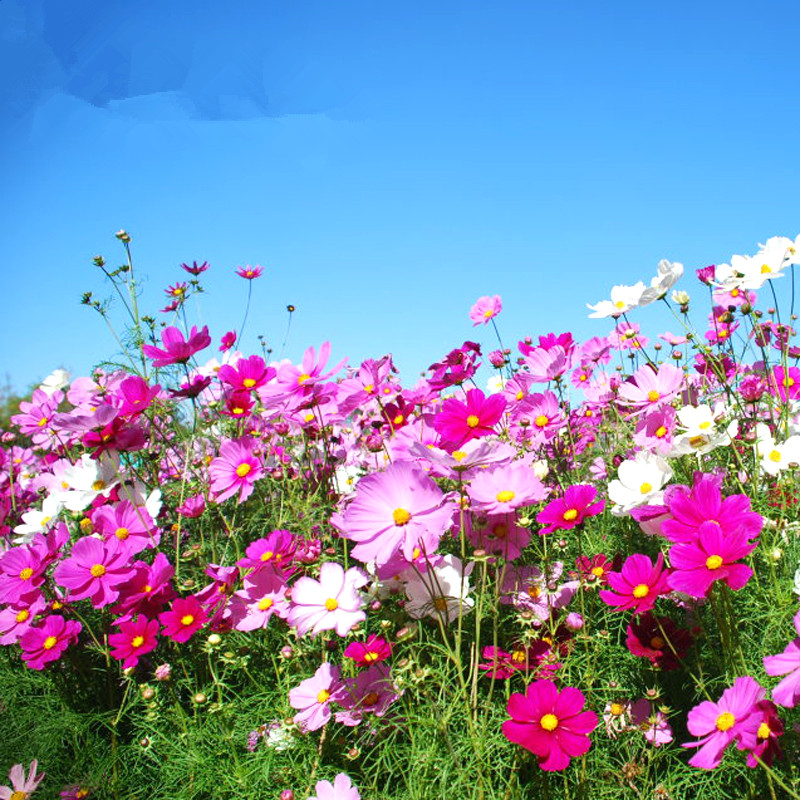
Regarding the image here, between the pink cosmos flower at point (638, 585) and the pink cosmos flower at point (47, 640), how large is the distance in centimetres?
125

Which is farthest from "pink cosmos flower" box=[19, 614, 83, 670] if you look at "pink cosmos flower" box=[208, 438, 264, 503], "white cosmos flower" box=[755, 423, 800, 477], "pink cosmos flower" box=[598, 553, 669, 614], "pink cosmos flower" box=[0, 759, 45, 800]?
"white cosmos flower" box=[755, 423, 800, 477]

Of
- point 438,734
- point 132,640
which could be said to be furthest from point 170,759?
point 438,734

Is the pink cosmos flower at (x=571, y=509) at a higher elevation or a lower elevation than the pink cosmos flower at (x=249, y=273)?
lower

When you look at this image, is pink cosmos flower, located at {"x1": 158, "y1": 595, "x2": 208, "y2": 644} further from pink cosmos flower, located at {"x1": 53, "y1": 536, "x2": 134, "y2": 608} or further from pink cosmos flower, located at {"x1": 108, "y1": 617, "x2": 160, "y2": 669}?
pink cosmos flower, located at {"x1": 53, "y1": 536, "x2": 134, "y2": 608}

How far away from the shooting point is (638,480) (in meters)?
1.31

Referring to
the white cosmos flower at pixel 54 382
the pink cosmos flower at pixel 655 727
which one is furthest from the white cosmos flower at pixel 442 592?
the white cosmos flower at pixel 54 382

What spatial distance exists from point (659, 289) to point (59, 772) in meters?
1.81

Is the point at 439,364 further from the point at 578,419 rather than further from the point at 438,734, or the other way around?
the point at 438,734

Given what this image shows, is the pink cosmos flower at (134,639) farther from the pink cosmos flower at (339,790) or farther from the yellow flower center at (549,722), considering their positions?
the yellow flower center at (549,722)

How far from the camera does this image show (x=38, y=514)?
2004 millimetres

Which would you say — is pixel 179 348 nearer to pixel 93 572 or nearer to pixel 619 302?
pixel 93 572

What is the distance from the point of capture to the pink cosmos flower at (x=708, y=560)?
1.03 m

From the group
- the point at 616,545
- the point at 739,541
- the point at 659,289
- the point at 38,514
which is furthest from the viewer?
the point at 38,514

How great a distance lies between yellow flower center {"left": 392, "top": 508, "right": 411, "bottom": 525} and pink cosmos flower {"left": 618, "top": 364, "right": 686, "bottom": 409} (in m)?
0.80
